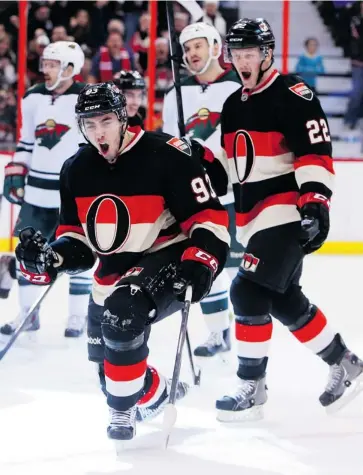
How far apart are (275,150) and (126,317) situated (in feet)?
2.43

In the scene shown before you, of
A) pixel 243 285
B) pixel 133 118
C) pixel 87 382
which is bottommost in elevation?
pixel 87 382

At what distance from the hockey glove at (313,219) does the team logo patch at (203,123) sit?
1345 mm

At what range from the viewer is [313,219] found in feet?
8.93

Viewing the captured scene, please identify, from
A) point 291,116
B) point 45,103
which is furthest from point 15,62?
point 291,116

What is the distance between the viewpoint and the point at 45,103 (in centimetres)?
423

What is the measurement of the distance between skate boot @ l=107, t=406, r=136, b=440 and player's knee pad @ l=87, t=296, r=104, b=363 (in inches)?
7.3

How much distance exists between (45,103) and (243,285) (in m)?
1.64

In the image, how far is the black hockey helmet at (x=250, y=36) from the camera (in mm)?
2898

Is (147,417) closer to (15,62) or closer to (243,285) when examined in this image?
(243,285)

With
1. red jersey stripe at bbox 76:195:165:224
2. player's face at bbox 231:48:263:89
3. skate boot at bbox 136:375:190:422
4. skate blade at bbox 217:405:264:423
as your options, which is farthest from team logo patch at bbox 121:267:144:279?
player's face at bbox 231:48:263:89

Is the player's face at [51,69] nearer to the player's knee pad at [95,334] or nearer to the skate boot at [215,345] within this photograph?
the skate boot at [215,345]

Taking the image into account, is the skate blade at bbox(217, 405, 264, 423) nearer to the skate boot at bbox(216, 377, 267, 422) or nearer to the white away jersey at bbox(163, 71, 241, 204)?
the skate boot at bbox(216, 377, 267, 422)

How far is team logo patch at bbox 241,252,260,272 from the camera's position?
2871mm

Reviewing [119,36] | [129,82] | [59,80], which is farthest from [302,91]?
[119,36]
